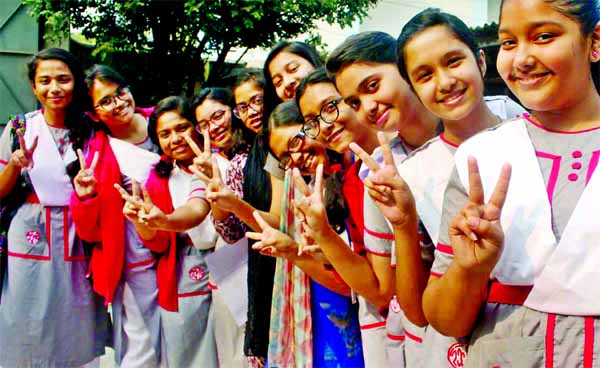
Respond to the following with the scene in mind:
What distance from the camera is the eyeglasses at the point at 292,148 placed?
2.01m

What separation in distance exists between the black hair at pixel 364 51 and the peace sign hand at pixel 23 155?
1733mm

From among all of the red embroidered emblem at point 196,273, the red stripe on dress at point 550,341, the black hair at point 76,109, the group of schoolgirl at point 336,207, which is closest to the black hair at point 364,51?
the group of schoolgirl at point 336,207

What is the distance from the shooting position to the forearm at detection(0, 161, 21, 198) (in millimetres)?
2826

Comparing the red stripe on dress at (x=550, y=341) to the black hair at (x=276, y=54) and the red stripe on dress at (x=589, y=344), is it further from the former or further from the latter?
the black hair at (x=276, y=54)

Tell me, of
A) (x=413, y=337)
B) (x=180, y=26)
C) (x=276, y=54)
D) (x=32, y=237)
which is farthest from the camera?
(x=180, y=26)

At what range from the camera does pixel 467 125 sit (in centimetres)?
141

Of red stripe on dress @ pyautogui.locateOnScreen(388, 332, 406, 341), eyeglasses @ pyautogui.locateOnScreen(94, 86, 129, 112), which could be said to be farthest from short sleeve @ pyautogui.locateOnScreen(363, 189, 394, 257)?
eyeglasses @ pyautogui.locateOnScreen(94, 86, 129, 112)

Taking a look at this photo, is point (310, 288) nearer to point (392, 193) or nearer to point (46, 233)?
point (392, 193)

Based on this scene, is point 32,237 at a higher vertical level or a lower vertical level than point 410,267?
lower

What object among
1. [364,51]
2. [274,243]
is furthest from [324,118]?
[274,243]

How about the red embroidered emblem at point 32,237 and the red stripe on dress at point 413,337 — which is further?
the red embroidered emblem at point 32,237

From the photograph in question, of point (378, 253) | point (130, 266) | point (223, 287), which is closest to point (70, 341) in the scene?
point (130, 266)

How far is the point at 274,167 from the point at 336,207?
42 cm

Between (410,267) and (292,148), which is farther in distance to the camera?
(292,148)
